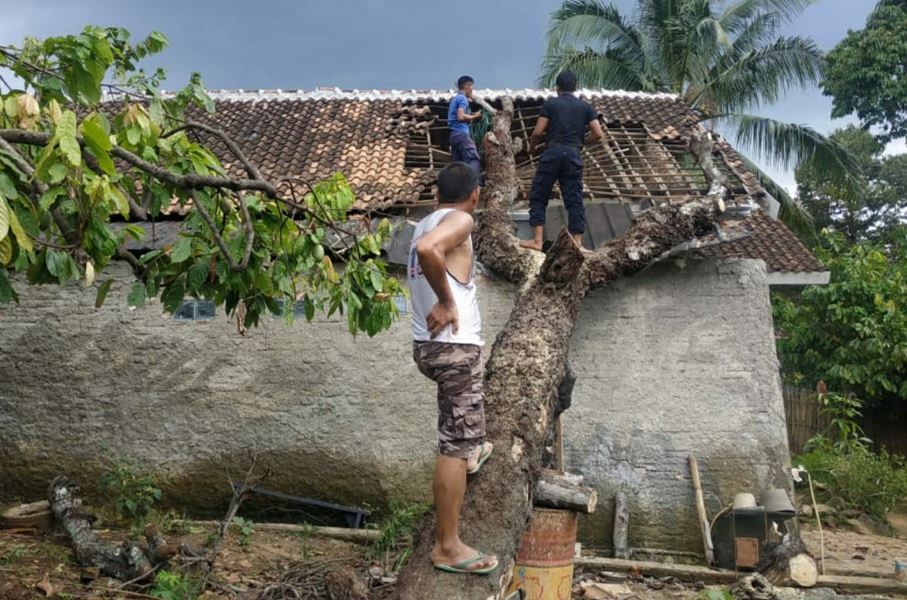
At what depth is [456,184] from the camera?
3512mm

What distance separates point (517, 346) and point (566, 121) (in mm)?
2306

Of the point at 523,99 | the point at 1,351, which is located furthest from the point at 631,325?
the point at 1,351

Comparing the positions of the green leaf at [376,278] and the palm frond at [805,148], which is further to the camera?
the palm frond at [805,148]

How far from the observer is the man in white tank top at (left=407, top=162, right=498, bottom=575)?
3244mm

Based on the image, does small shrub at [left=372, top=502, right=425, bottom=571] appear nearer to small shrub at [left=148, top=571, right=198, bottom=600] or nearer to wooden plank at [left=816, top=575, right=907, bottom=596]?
small shrub at [left=148, top=571, right=198, bottom=600]

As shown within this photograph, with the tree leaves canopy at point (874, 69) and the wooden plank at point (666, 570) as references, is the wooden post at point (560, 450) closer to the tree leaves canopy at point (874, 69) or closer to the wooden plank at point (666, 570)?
the wooden plank at point (666, 570)

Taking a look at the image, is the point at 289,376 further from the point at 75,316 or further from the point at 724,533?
the point at 724,533

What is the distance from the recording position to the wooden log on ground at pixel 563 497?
4.19m

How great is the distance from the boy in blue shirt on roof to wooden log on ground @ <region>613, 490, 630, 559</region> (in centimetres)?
333

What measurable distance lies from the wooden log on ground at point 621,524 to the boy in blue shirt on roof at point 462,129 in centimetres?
333

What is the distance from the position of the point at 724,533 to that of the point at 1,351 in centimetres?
671

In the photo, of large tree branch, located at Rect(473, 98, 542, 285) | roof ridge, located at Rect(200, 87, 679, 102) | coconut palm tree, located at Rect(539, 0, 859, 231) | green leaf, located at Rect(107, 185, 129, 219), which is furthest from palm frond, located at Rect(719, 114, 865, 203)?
green leaf, located at Rect(107, 185, 129, 219)

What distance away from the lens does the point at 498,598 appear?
11.1 ft

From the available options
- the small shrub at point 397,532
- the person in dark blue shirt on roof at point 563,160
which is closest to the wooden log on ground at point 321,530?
the small shrub at point 397,532
